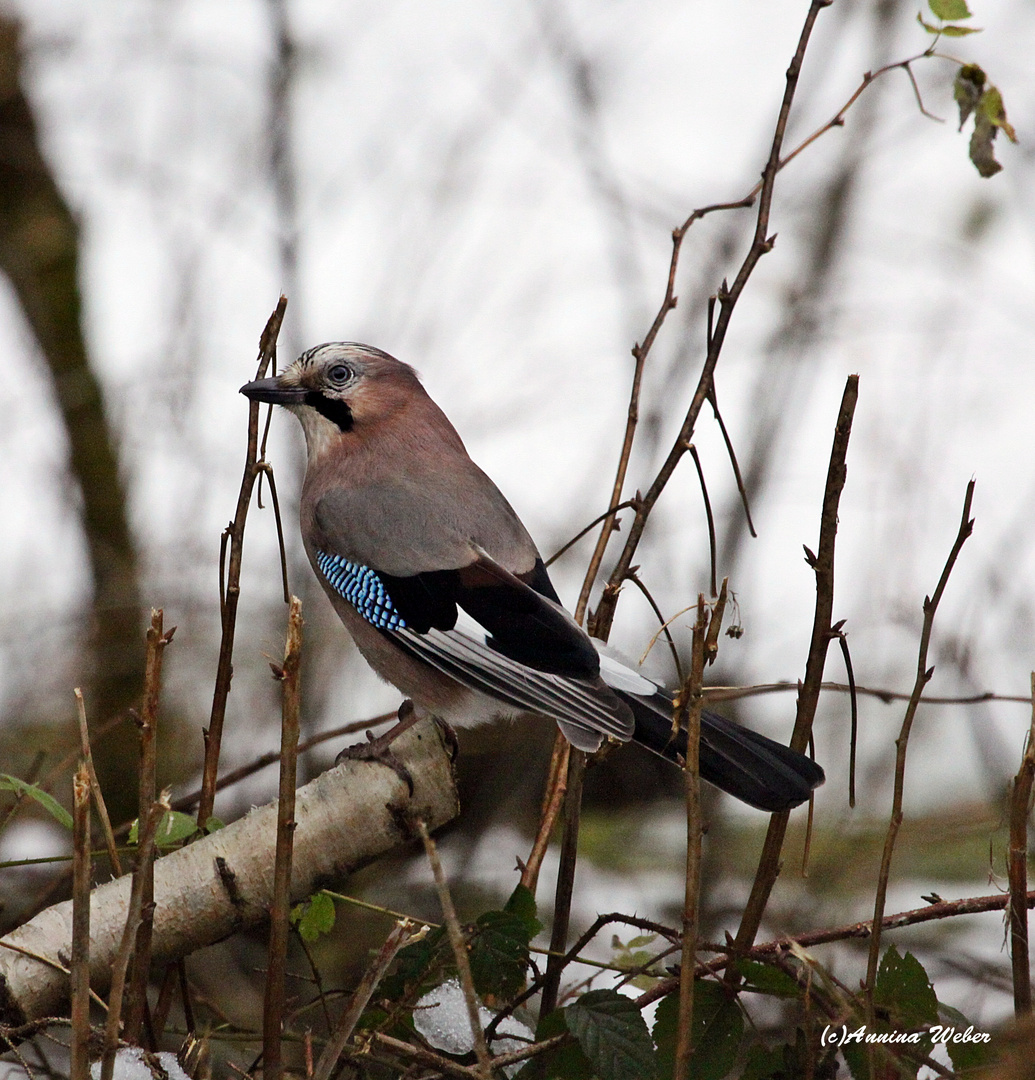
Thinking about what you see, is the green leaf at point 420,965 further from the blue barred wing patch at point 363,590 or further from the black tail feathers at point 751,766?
the blue barred wing patch at point 363,590

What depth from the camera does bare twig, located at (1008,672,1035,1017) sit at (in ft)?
4.41

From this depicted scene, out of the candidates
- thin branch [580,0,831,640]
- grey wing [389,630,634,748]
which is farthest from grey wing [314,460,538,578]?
thin branch [580,0,831,640]

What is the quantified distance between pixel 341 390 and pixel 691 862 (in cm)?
204

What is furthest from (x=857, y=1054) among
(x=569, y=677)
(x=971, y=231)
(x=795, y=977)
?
(x=971, y=231)

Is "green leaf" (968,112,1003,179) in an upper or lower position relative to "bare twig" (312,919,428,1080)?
upper

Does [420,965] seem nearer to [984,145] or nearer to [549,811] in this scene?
[549,811]

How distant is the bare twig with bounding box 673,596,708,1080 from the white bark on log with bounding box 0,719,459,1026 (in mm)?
659

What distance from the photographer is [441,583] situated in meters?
2.71

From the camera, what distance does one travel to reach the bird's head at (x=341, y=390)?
309 centimetres

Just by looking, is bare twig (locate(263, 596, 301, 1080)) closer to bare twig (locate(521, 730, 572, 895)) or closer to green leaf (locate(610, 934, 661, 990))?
bare twig (locate(521, 730, 572, 895))

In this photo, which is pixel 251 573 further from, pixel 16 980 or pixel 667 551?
pixel 16 980

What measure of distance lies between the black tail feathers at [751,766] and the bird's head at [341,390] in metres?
1.22

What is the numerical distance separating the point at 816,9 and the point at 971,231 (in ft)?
8.91

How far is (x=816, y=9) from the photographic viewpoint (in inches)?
78.4
